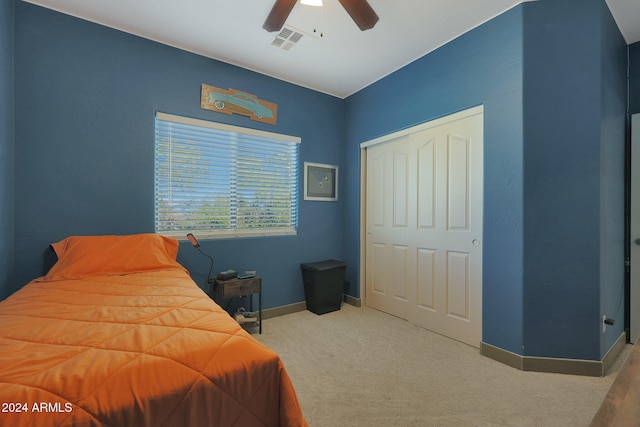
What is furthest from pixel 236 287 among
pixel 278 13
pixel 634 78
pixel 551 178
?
pixel 634 78

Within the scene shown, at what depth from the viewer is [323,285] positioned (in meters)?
3.34

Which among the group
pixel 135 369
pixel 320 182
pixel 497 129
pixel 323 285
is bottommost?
pixel 323 285

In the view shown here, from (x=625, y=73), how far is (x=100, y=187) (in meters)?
4.89

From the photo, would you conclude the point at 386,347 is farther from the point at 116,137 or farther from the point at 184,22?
the point at 184,22

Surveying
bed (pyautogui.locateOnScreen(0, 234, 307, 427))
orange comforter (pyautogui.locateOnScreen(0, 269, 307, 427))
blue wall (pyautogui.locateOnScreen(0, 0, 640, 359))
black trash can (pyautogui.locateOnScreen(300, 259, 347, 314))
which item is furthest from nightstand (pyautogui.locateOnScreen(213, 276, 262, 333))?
orange comforter (pyautogui.locateOnScreen(0, 269, 307, 427))

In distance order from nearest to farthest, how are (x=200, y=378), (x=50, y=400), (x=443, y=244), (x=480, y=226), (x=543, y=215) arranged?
(x=50, y=400)
(x=200, y=378)
(x=543, y=215)
(x=480, y=226)
(x=443, y=244)

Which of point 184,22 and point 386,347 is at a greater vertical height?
point 184,22

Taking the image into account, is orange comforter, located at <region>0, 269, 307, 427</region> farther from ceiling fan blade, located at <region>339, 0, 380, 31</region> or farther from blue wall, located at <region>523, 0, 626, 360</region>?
blue wall, located at <region>523, 0, 626, 360</region>

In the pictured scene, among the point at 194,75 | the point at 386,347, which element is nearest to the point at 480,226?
the point at 386,347

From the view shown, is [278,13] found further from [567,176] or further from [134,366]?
[567,176]

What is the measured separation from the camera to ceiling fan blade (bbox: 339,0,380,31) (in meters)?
1.71

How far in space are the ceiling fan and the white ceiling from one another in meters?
0.42

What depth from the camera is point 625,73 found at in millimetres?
2607

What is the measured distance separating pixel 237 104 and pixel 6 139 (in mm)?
1830
